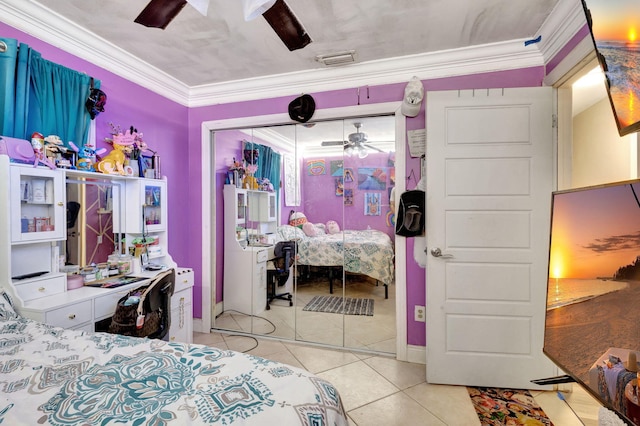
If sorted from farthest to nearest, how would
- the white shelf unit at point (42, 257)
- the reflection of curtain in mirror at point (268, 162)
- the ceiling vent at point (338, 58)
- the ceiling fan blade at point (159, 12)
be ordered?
the reflection of curtain in mirror at point (268, 162), the ceiling vent at point (338, 58), the white shelf unit at point (42, 257), the ceiling fan blade at point (159, 12)

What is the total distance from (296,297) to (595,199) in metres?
2.81

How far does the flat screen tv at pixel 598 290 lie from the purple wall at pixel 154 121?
3.12 m

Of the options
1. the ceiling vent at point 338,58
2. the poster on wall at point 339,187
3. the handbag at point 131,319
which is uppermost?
the ceiling vent at point 338,58

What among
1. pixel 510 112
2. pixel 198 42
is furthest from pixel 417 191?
pixel 198 42

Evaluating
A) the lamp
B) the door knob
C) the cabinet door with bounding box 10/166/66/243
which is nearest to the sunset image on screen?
the lamp

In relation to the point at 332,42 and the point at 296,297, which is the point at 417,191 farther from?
the point at 296,297

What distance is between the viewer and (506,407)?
2057 millimetres

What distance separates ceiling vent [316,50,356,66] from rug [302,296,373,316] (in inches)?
89.1

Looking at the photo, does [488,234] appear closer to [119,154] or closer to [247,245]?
[247,245]

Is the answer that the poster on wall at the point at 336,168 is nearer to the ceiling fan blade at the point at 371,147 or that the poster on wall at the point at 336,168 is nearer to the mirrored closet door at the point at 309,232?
the mirrored closet door at the point at 309,232

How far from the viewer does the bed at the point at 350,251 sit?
2.99 m

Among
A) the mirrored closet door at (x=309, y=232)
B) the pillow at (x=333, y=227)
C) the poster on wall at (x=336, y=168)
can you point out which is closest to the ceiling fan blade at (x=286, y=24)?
the mirrored closet door at (x=309, y=232)

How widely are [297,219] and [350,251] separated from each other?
680 mm

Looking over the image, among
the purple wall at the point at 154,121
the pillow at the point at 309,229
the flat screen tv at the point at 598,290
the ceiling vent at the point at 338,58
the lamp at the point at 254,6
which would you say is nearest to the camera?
the flat screen tv at the point at 598,290
